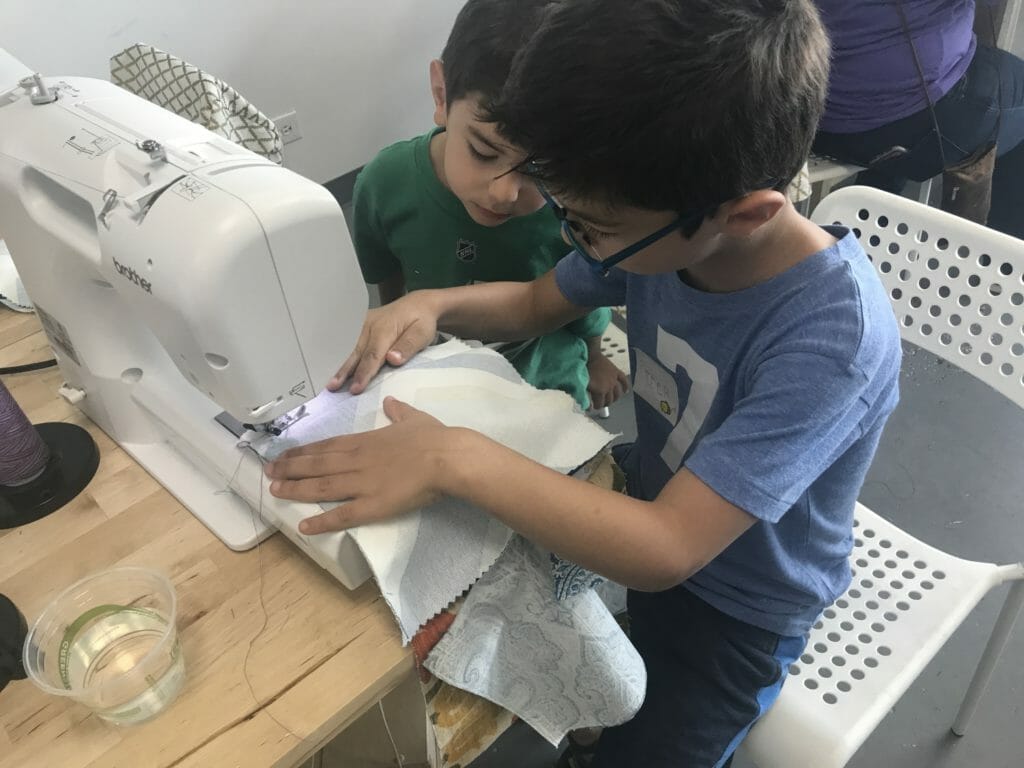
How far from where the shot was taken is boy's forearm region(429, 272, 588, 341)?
3.32ft

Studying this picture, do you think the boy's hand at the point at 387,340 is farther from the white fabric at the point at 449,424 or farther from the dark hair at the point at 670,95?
the dark hair at the point at 670,95

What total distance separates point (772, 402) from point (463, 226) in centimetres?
65

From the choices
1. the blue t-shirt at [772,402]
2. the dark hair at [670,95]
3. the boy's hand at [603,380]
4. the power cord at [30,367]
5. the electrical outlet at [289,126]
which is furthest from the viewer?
the electrical outlet at [289,126]

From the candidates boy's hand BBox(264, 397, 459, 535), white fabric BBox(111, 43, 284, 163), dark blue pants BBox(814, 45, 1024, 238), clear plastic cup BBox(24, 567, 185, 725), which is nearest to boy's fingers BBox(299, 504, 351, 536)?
boy's hand BBox(264, 397, 459, 535)

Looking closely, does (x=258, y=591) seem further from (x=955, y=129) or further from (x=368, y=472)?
(x=955, y=129)

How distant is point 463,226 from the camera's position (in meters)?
1.22

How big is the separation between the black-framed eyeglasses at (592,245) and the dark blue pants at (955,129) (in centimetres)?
145

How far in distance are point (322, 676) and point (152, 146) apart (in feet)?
1.51

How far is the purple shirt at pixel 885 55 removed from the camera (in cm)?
188

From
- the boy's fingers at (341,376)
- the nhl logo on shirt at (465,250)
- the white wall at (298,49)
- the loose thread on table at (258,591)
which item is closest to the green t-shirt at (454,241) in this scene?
the nhl logo on shirt at (465,250)

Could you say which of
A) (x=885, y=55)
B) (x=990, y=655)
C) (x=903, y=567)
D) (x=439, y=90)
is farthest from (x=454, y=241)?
(x=885, y=55)

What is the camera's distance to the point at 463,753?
72 cm

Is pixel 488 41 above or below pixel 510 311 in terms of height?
above

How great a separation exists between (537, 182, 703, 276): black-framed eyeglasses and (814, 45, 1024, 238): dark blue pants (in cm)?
145
